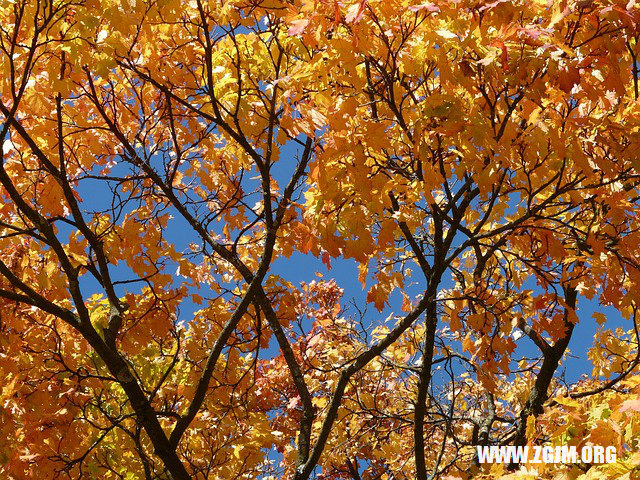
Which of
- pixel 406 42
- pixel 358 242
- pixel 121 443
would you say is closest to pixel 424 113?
pixel 406 42

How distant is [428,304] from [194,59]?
2.91m

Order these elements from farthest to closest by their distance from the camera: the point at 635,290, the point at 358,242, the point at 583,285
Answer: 1. the point at 583,285
2. the point at 635,290
3. the point at 358,242

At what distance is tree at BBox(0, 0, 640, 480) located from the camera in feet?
11.9

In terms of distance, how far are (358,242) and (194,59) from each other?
2.42 m

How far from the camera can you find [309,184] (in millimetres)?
5363

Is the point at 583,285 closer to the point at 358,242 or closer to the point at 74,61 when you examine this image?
the point at 358,242

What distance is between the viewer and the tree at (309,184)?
11.9ft

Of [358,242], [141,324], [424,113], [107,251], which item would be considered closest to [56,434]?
[141,324]

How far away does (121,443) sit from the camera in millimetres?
6719

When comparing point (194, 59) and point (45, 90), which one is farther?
point (194, 59)

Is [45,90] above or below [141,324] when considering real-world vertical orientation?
above

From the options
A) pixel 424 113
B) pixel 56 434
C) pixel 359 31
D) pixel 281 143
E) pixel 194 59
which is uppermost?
pixel 194 59

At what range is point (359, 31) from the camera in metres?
3.76

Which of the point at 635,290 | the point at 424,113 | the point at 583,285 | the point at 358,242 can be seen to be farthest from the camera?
the point at 583,285
